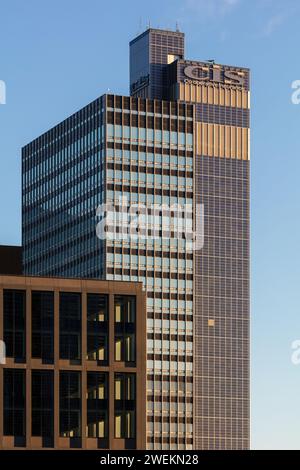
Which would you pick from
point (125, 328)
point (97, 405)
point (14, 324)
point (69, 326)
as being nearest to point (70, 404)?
point (97, 405)

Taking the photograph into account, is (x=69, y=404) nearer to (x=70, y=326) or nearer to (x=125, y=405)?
(x=125, y=405)

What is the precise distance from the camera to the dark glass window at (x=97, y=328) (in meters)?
139

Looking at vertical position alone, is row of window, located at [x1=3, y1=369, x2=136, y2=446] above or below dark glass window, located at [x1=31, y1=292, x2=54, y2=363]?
below

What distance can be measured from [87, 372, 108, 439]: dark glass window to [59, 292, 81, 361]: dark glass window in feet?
7.92

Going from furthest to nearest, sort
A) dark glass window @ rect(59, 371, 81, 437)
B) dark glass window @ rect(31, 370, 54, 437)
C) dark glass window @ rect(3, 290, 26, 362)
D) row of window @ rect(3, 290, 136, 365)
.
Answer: row of window @ rect(3, 290, 136, 365), dark glass window @ rect(3, 290, 26, 362), dark glass window @ rect(59, 371, 81, 437), dark glass window @ rect(31, 370, 54, 437)

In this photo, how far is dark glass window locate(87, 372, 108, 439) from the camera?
450 ft

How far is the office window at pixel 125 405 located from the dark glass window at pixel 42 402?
6032 mm

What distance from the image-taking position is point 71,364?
453ft

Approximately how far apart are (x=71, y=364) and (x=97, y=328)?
399 cm

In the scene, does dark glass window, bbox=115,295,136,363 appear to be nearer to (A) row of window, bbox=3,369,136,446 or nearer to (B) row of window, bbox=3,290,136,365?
(B) row of window, bbox=3,290,136,365

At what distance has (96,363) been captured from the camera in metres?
139

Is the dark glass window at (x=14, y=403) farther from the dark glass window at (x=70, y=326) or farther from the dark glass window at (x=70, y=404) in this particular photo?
the dark glass window at (x=70, y=326)

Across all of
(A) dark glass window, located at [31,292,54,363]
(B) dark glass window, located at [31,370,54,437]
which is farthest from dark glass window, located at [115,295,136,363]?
(B) dark glass window, located at [31,370,54,437]
